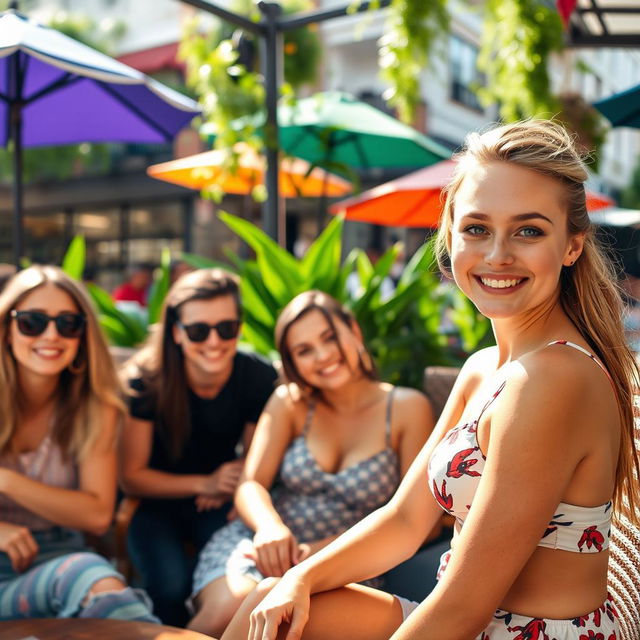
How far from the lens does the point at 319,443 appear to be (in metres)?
2.38

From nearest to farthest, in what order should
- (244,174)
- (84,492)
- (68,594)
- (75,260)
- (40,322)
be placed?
(68,594) < (84,492) < (40,322) < (75,260) < (244,174)

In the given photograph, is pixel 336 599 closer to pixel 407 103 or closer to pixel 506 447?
pixel 506 447

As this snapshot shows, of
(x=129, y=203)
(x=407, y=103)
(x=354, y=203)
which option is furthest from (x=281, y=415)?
(x=129, y=203)

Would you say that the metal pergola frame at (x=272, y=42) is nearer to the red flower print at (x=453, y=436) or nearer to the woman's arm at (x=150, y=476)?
the woman's arm at (x=150, y=476)

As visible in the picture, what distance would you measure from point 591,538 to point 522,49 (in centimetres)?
324

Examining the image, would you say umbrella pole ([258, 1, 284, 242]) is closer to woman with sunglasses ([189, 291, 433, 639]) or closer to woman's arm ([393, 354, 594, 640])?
woman with sunglasses ([189, 291, 433, 639])

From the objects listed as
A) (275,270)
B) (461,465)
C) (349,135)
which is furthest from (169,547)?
(349,135)

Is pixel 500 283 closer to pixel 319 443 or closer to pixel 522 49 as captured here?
pixel 319 443

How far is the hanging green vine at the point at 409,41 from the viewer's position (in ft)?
11.9

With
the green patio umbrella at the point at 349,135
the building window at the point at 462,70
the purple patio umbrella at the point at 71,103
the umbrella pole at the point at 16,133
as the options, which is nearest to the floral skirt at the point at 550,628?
the purple patio umbrella at the point at 71,103

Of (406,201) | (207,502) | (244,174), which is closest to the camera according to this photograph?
(207,502)

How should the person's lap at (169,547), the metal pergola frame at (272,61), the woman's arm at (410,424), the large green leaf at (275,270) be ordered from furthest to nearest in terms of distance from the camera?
the metal pergola frame at (272,61) < the large green leaf at (275,270) < the person's lap at (169,547) < the woman's arm at (410,424)

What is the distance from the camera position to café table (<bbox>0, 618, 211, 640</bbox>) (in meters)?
1.49

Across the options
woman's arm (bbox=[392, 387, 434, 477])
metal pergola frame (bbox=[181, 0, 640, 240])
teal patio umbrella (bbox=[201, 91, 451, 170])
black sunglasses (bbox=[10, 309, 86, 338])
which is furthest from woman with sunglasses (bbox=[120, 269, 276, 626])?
teal patio umbrella (bbox=[201, 91, 451, 170])
